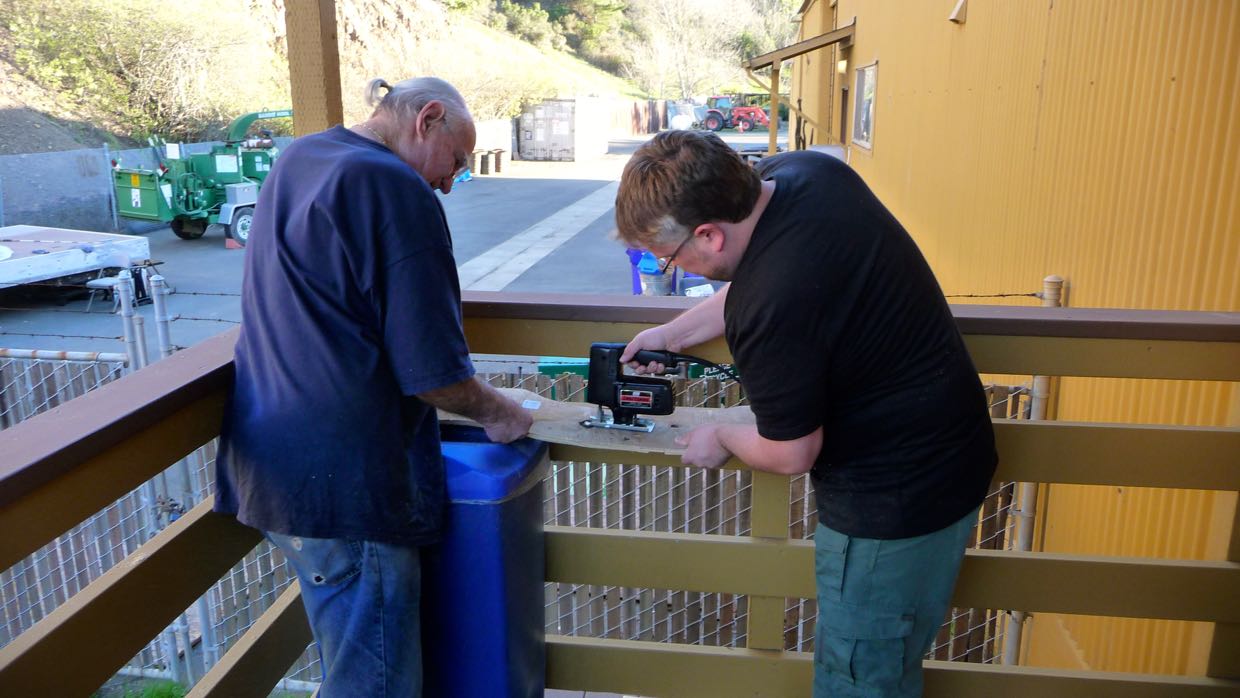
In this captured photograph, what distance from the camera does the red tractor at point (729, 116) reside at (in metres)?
47.8

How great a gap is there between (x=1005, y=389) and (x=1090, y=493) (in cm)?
55

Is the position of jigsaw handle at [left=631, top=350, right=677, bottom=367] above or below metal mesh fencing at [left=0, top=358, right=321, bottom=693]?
above

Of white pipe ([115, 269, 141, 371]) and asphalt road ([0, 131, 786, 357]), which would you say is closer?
white pipe ([115, 269, 141, 371])

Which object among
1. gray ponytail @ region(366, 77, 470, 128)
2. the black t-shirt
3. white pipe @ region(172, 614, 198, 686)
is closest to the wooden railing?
the black t-shirt

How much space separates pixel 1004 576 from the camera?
2271 mm

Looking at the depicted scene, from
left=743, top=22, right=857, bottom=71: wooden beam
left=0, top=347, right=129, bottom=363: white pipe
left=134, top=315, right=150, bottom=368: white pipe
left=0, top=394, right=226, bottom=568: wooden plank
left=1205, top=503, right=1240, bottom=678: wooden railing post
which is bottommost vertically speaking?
left=1205, top=503, right=1240, bottom=678: wooden railing post

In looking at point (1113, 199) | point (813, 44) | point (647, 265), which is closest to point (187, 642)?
point (1113, 199)

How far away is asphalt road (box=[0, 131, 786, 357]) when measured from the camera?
35.8ft

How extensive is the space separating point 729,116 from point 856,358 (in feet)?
160

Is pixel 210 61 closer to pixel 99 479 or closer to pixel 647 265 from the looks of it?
pixel 647 265

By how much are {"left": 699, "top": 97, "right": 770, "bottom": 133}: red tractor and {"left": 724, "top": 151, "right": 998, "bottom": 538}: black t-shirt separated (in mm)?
46673

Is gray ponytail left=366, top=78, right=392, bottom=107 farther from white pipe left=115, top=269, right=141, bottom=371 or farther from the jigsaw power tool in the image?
white pipe left=115, top=269, right=141, bottom=371

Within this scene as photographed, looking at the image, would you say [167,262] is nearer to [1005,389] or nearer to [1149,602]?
[1005,389]

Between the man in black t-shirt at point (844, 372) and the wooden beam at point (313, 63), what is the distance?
1334mm
